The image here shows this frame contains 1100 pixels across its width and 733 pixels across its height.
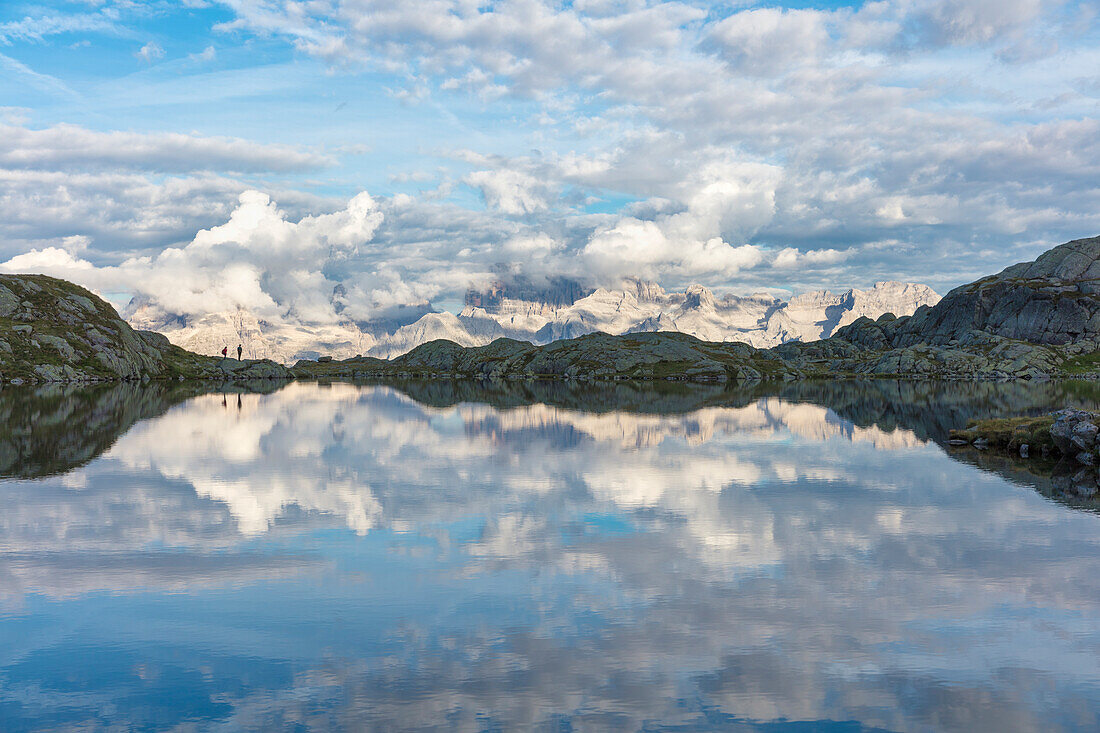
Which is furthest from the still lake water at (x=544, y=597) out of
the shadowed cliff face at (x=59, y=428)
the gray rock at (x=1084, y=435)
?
the gray rock at (x=1084, y=435)

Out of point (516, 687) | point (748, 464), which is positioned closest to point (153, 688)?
point (516, 687)

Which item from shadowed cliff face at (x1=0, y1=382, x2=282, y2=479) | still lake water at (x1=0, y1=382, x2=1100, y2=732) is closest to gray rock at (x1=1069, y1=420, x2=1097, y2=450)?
still lake water at (x1=0, y1=382, x2=1100, y2=732)

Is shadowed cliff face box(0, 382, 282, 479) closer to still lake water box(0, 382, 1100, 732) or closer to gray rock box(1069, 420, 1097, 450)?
still lake water box(0, 382, 1100, 732)

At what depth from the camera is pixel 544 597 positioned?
2841 cm

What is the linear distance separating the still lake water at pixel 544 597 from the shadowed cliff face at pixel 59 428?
1897 millimetres

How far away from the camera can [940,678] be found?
21578 millimetres

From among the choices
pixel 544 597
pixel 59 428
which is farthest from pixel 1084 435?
pixel 59 428

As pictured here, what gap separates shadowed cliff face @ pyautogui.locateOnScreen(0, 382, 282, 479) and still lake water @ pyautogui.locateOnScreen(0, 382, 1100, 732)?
1.90 metres

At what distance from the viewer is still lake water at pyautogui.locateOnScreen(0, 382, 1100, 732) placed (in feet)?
65.6

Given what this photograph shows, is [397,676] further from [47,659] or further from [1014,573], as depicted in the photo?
[1014,573]

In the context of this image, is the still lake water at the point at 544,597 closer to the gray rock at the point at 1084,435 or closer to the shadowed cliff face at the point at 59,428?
the shadowed cliff face at the point at 59,428

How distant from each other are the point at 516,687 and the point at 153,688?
9.87 m

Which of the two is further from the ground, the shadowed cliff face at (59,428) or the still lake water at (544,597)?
the shadowed cliff face at (59,428)

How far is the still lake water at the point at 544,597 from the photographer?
20.0 meters
